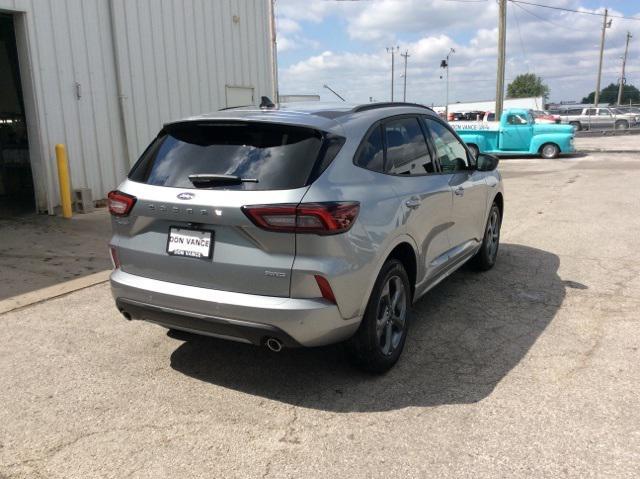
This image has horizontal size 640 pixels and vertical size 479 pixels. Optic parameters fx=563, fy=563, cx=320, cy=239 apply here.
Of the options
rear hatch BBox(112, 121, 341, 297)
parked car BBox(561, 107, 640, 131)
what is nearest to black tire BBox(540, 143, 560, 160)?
parked car BBox(561, 107, 640, 131)

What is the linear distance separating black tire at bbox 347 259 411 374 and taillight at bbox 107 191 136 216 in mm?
1588

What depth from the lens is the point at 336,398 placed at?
135 inches

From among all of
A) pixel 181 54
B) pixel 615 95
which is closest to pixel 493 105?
pixel 181 54

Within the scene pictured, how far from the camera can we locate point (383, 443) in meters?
2.96

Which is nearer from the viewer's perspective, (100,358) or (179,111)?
(100,358)

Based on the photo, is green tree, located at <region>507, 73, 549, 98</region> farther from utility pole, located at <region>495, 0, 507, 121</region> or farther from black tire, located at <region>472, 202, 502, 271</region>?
black tire, located at <region>472, 202, 502, 271</region>

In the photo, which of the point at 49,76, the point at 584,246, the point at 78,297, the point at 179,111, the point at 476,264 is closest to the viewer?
the point at 78,297

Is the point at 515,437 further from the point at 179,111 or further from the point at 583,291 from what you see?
the point at 179,111

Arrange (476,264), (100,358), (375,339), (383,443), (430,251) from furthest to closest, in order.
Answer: (476,264) < (430,251) < (100,358) < (375,339) < (383,443)

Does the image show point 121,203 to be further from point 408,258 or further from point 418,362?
point 418,362

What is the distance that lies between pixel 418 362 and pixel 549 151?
19984 mm

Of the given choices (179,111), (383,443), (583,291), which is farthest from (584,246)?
(179,111)

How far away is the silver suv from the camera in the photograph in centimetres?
305

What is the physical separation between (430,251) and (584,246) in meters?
4.01
